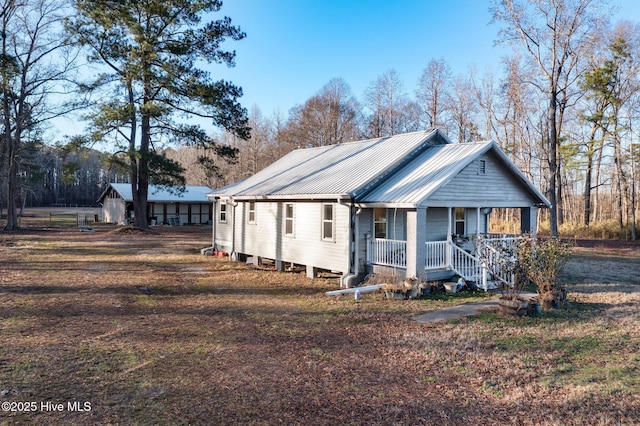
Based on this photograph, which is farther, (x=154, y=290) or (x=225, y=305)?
(x=154, y=290)

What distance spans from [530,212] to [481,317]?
803cm

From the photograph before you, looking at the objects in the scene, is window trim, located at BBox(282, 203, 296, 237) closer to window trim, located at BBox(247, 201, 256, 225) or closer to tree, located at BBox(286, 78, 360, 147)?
window trim, located at BBox(247, 201, 256, 225)

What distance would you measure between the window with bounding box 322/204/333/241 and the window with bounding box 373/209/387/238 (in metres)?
1.41

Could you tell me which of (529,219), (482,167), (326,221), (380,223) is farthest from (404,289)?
(529,219)

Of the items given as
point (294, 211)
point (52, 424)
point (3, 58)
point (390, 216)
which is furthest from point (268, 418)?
point (3, 58)

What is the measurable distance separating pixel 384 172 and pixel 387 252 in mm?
2545

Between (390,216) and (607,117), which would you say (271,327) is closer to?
(390,216)

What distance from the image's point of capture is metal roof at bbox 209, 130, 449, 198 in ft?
44.0

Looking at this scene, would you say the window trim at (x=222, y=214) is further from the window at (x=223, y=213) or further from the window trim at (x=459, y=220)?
the window trim at (x=459, y=220)

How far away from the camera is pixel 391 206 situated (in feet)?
38.3

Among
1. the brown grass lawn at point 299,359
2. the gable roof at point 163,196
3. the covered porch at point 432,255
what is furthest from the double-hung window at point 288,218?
the gable roof at point 163,196

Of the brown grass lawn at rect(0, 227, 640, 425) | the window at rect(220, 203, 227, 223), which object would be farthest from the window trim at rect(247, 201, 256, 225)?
the brown grass lawn at rect(0, 227, 640, 425)

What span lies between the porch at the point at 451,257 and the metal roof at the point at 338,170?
1.94 meters

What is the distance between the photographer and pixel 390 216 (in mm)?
13609
